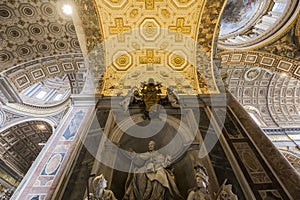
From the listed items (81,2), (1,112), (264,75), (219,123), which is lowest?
(219,123)

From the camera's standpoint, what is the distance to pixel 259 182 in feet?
11.6

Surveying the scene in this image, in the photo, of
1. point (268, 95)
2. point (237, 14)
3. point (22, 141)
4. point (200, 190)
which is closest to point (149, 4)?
point (200, 190)

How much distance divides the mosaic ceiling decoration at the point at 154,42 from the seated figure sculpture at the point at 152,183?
363cm

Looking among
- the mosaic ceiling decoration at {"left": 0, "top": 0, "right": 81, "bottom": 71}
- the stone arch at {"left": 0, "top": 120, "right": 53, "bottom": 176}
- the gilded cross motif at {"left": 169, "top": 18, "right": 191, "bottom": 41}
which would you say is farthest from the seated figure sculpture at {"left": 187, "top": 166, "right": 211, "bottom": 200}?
the stone arch at {"left": 0, "top": 120, "right": 53, "bottom": 176}

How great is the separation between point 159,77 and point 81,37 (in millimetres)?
3670

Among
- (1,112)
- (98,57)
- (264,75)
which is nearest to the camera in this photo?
(98,57)

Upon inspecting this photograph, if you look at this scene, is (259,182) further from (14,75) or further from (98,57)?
(14,75)

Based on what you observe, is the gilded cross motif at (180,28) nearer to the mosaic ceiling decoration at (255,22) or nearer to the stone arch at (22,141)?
the mosaic ceiling decoration at (255,22)

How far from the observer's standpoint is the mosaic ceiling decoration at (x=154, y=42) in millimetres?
7098

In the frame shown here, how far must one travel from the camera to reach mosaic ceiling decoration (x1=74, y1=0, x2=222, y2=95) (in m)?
7.10

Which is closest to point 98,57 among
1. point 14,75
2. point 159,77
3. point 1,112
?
point 159,77

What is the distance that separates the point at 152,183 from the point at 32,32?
31.6ft

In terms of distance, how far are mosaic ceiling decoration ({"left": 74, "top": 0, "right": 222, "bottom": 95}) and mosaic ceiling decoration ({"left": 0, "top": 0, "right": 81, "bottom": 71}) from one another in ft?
9.70

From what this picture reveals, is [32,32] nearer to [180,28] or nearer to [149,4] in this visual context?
[149,4]
